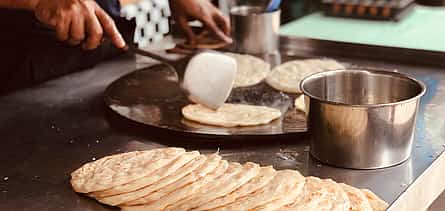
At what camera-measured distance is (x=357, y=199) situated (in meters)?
1.62

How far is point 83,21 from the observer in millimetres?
2252

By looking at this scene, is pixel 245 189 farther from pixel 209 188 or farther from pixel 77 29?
pixel 77 29

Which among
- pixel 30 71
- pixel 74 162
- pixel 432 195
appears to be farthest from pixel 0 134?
pixel 432 195

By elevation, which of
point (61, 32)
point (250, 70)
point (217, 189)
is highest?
point (61, 32)

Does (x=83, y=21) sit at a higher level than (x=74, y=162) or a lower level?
higher

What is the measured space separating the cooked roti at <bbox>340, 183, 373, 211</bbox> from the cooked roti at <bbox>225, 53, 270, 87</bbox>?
98cm

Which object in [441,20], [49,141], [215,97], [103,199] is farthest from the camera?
[441,20]

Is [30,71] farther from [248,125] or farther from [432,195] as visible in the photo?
[432,195]

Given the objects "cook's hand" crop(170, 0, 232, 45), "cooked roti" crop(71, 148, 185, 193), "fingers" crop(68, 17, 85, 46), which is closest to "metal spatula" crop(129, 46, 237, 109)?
"fingers" crop(68, 17, 85, 46)

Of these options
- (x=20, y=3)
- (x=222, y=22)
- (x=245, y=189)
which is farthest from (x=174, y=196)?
(x=222, y=22)

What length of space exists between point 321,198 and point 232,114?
2.34ft

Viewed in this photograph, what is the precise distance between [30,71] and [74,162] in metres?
0.83

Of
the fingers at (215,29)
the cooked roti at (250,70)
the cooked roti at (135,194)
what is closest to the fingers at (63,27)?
the cooked roti at (250,70)

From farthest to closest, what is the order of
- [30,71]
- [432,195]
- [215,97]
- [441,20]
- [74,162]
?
[441,20] < [30,71] < [215,97] < [74,162] < [432,195]
